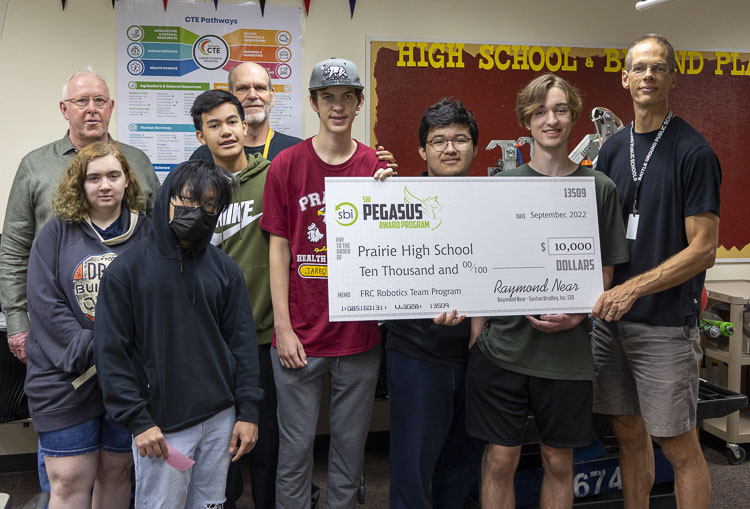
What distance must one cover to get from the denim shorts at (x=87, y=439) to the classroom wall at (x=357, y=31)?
1744 millimetres

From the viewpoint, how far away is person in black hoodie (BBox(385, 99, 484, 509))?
6.48 feet

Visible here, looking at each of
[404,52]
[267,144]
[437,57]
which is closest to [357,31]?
[404,52]

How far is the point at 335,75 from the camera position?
6.44 feet

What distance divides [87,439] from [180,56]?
204cm

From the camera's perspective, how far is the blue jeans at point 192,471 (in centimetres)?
159

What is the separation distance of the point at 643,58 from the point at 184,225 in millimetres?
1548

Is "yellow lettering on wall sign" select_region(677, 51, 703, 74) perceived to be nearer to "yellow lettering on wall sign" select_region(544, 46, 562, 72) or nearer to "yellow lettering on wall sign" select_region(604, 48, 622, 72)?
"yellow lettering on wall sign" select_region(604, 48, 622, 72)

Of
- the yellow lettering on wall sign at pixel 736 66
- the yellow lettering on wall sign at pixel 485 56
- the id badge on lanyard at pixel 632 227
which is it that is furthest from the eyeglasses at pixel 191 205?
the yellow lettering on wall sign at pixel 736 66

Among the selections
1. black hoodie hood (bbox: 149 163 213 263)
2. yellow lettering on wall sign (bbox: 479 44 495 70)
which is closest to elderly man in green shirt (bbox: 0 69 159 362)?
black hoodie hood (bbox: 149 163 213 263)

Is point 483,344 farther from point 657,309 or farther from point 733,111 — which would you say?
point 733,111

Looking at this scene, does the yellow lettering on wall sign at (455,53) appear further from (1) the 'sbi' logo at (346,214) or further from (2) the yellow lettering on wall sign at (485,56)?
(1) the 'sbi' logo at (346,214)

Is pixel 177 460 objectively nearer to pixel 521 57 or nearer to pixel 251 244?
pixel 251 244

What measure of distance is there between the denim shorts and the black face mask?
63 cm

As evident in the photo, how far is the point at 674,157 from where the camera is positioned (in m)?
2.01
